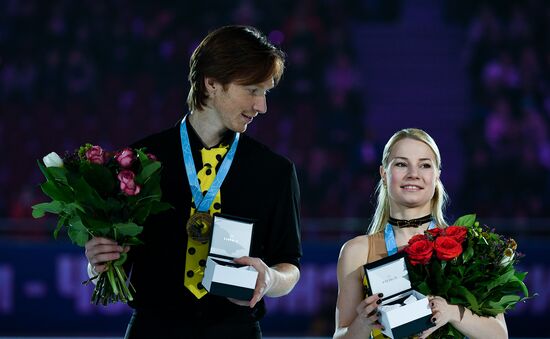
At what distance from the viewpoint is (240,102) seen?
3.46 m

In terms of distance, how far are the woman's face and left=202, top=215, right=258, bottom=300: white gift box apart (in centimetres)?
77

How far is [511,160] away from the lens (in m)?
12.4

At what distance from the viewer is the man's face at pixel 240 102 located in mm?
3447

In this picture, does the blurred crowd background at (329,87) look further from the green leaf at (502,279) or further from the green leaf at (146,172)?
the green leaf at (146,172)

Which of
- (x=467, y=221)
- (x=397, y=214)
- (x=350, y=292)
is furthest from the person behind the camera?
(x=397, y=214)

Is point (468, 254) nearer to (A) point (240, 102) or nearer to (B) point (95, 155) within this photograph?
(A) point (240, 102)

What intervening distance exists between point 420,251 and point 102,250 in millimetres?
1091

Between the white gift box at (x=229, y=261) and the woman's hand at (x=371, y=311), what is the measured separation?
43 cm

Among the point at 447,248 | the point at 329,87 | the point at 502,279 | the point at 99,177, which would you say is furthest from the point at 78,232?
the point at 329,87

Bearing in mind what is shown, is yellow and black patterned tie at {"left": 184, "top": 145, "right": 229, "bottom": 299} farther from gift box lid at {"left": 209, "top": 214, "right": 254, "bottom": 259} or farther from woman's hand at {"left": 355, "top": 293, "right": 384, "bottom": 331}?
woman's hand at {"left": 355, "top": 293, "right": 384, "bottom": 331}

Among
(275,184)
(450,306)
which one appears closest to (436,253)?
(450,306)

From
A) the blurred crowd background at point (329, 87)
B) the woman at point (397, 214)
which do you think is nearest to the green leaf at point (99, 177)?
the woman at point (397, 214)

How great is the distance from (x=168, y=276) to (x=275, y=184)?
511mm

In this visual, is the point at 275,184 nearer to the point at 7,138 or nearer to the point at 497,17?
the point at 7,138
